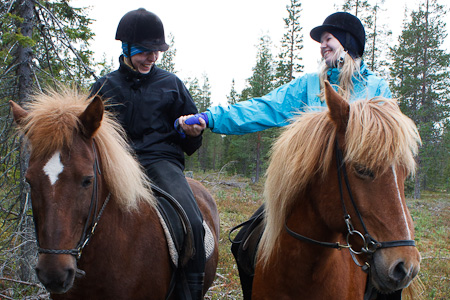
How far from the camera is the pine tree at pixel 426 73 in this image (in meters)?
26.3

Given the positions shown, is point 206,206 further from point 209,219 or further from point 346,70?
point 346,70

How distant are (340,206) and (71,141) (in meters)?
1.81

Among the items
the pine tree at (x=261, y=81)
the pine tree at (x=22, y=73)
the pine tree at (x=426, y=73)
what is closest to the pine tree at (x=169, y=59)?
the pine tree at (x=261, y=81)

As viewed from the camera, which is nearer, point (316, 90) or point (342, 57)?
point (342, 57)

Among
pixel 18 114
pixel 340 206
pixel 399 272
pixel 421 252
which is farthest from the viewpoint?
pixel 421 252

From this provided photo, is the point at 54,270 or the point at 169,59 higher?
the point at 169,59

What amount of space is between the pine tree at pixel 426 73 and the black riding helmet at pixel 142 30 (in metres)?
27.3

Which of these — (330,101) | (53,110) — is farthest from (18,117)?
(330,101)

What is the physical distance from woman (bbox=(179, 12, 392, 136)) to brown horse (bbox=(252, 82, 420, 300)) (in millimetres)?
502

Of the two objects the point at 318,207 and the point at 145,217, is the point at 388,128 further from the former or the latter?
the point at 145,217

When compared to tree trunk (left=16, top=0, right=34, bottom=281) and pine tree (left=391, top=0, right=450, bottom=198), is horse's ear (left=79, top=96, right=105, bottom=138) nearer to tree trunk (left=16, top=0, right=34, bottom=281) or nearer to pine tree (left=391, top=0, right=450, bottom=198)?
tree trunk (left=16, top=0, right=34, bottom=281)

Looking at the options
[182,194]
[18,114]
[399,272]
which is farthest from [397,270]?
[18,114]

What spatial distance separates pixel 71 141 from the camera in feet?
6.89

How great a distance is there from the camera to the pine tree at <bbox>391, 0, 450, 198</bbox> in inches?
1034
